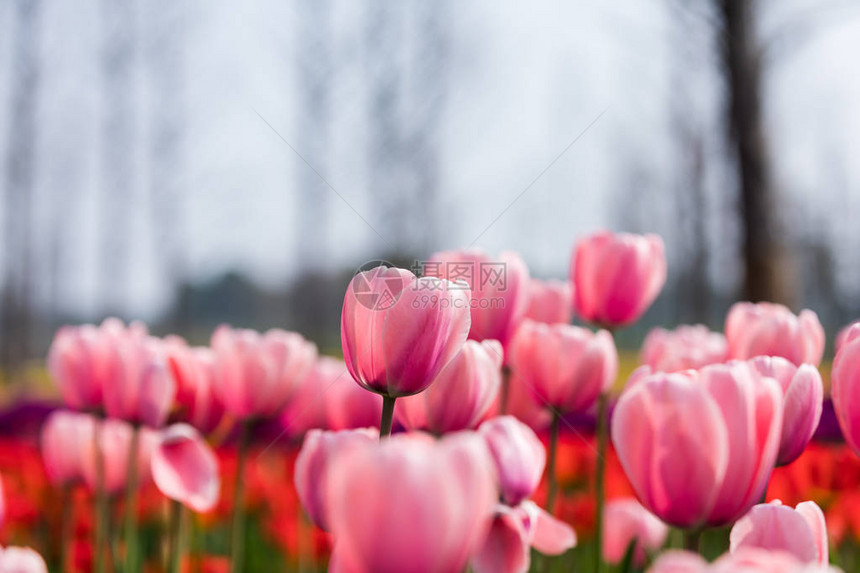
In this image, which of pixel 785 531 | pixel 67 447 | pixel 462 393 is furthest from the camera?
pixel 67 447

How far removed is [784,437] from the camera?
0.57m

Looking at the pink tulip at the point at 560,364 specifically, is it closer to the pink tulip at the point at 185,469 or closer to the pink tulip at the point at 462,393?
the pink tulip at the point at 462,393

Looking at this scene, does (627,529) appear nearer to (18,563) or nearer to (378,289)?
(378,289)

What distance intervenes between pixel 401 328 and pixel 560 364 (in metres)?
0.46

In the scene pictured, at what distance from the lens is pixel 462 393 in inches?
27.0

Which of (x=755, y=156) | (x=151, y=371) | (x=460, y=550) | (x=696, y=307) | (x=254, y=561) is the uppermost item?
(x=755, y=156)

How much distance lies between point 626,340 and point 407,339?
21.9 meters

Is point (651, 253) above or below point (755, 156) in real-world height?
below

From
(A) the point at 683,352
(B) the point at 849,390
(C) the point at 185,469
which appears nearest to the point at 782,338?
(A) the point at 683,352

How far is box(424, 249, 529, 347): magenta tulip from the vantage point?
0.84m

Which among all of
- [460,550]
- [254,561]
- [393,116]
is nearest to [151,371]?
[460,550]

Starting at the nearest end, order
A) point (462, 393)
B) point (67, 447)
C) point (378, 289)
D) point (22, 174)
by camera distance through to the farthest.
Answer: point (378, 289), point (462, 393), point (67, 447), point (22, 174)

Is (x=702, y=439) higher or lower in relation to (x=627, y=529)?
higher

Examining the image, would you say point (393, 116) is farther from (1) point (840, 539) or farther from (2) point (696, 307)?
(1) point (840, 539)
